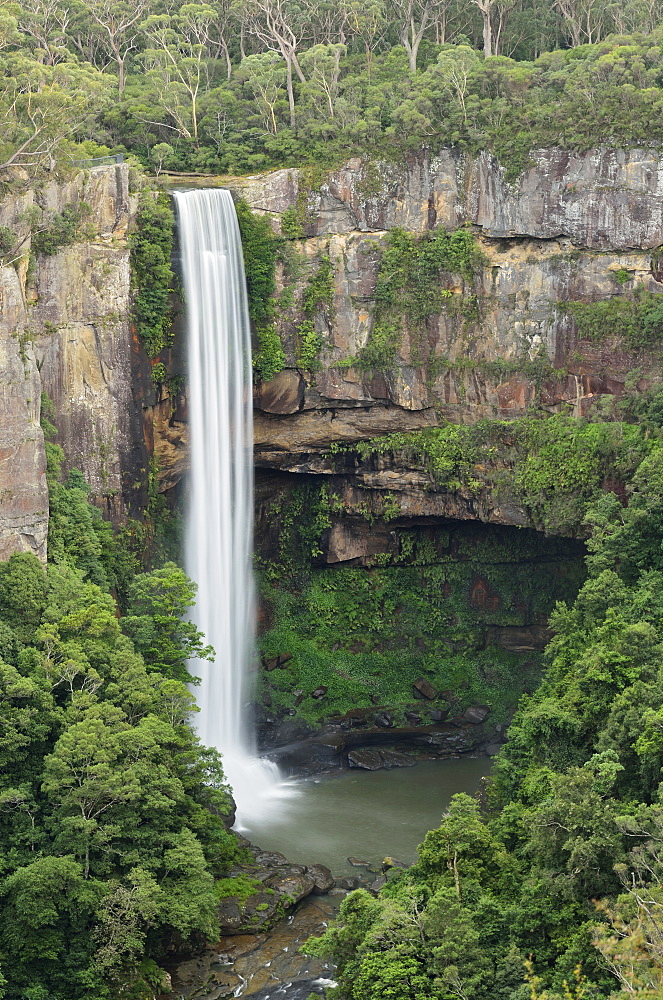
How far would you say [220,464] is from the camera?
33.3m

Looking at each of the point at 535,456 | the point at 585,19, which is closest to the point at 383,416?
the point at 535,456

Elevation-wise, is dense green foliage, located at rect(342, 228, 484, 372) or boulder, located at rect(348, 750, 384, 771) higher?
dense green foliage, located at rect(342, 228, 484, 372)

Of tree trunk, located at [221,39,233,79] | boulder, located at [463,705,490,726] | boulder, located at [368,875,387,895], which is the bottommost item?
boulder, located at [368,875,387,895]

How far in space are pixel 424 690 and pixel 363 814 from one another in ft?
21.9

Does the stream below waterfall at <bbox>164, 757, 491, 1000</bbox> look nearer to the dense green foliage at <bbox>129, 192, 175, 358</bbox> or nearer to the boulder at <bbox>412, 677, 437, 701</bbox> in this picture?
the boulder at <bbox>412, 677, 437, 701</bbox>

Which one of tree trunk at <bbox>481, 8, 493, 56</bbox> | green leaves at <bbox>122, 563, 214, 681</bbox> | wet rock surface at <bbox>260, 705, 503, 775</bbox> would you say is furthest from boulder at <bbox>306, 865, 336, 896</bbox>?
tree trunk at <bbox>481, 8, 493, 56</bbox>

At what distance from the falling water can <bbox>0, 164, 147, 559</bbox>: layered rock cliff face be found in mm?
1830

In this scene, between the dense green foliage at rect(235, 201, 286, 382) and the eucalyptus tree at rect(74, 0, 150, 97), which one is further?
the eucalyptus tree at rect(74, 0, 150, 97)

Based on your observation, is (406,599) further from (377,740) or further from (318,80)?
(318,80)

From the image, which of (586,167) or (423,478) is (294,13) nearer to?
(586,167)

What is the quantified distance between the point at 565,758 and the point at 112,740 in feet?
29.7

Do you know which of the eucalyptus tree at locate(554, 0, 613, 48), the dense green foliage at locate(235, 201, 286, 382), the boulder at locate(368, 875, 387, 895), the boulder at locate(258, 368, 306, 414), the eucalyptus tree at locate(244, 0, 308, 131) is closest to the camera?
the boulder at locate(368, 875, 387, 895)

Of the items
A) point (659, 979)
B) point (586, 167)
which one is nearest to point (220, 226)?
point (586, 167)

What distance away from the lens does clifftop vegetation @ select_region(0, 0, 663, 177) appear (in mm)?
32875
